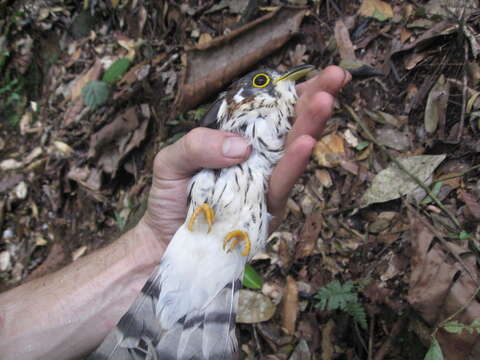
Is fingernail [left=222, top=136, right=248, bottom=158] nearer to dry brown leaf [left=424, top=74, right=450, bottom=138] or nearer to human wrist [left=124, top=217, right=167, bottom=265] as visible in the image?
human wrist [left=124, top=217, right=167, bottom=265]

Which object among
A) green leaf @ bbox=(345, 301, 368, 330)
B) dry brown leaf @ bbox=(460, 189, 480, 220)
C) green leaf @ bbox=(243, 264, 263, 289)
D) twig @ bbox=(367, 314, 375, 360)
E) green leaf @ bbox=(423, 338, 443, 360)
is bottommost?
twig @ bbox=(367, 314, 375, 360)

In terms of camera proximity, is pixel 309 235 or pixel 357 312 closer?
pixel 357 312

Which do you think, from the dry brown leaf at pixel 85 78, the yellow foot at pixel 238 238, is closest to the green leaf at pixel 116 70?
the dry brown leaf at pixel 85 78

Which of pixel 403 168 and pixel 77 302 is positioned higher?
pixel 77 302

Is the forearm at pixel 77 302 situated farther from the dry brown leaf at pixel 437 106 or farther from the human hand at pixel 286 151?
the dry brown leaf at pixel 437 106

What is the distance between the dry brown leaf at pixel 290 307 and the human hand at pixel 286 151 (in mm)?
896

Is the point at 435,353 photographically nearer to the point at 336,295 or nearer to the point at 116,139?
the point at 336,295

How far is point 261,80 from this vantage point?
121 inches

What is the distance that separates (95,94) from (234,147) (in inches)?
140

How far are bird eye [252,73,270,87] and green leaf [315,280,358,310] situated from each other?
1.88m

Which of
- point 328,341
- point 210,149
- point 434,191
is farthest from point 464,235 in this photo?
point 210,149

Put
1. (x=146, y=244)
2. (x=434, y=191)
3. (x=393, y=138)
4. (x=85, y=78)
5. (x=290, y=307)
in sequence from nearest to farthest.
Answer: (x=434, y=191) < (x=146, y=244) < (x=290, y=307) < (x=393, y=138) < (x=85, y=78)

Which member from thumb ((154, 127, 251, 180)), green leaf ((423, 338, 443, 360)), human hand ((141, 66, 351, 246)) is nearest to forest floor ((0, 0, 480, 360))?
green leaf ((423, 338, 443, 360))

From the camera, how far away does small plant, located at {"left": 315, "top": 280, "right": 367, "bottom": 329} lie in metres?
3.10
